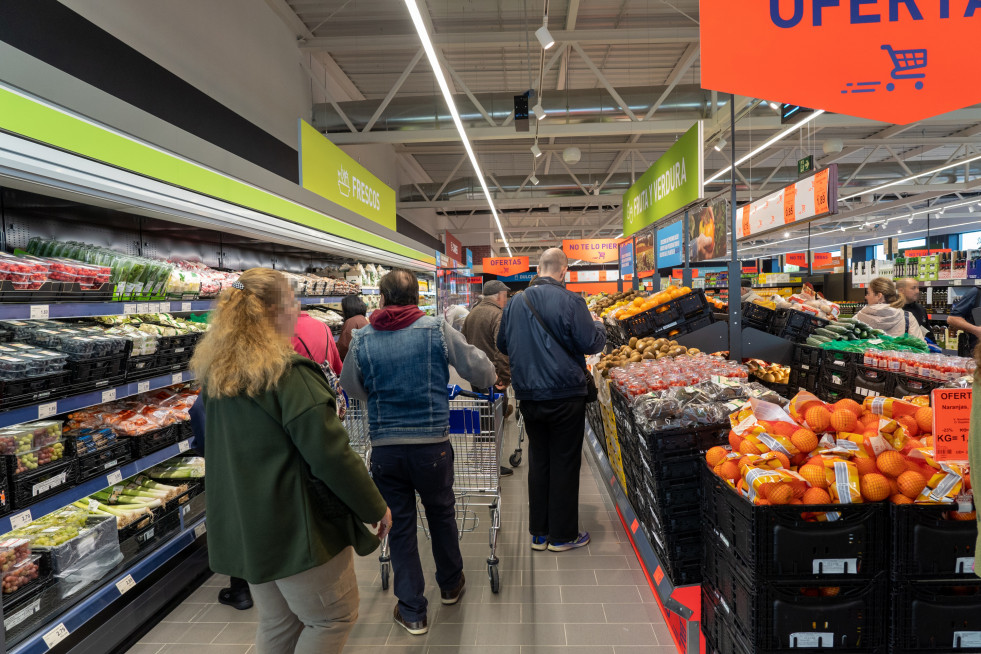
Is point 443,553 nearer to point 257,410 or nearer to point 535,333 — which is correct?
point 535,333

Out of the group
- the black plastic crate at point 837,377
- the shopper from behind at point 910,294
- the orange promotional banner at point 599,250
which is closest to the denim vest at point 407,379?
the black plastic crate at point 837,377

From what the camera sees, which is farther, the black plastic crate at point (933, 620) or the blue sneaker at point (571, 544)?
the blue sneaker at point (571, 544)

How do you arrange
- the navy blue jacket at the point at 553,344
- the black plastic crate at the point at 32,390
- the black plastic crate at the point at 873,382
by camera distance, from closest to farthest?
the black plastic crate at the point at 32,390, the black plastic crate at the point at 873,382, the navy blue jacket at the point at 553,344

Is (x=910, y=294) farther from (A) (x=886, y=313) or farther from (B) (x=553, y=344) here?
(B) (x=553, y=344)

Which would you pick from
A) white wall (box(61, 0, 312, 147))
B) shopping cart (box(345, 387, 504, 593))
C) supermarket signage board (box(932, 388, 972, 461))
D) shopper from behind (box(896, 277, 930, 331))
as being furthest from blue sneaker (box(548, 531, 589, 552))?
white wall (box(61, 0, 312, 147))

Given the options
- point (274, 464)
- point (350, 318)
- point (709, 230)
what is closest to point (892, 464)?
point (274, 464)

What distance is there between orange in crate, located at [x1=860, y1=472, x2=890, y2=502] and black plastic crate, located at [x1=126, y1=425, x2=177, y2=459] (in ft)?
11.3

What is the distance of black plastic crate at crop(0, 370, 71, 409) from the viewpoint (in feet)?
7.43

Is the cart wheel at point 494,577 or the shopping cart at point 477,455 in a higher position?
the shopping cart at point 477,455

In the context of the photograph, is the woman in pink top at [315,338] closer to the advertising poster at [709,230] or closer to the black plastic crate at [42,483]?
the black plastic crate at [42,483]

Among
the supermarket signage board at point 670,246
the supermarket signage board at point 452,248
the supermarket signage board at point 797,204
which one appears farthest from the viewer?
the supermarket signage board at point 452,248

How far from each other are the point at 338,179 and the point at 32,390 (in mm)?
3764

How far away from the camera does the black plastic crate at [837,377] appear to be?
3.35m

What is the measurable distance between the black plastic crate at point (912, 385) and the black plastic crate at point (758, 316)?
1.53 m
